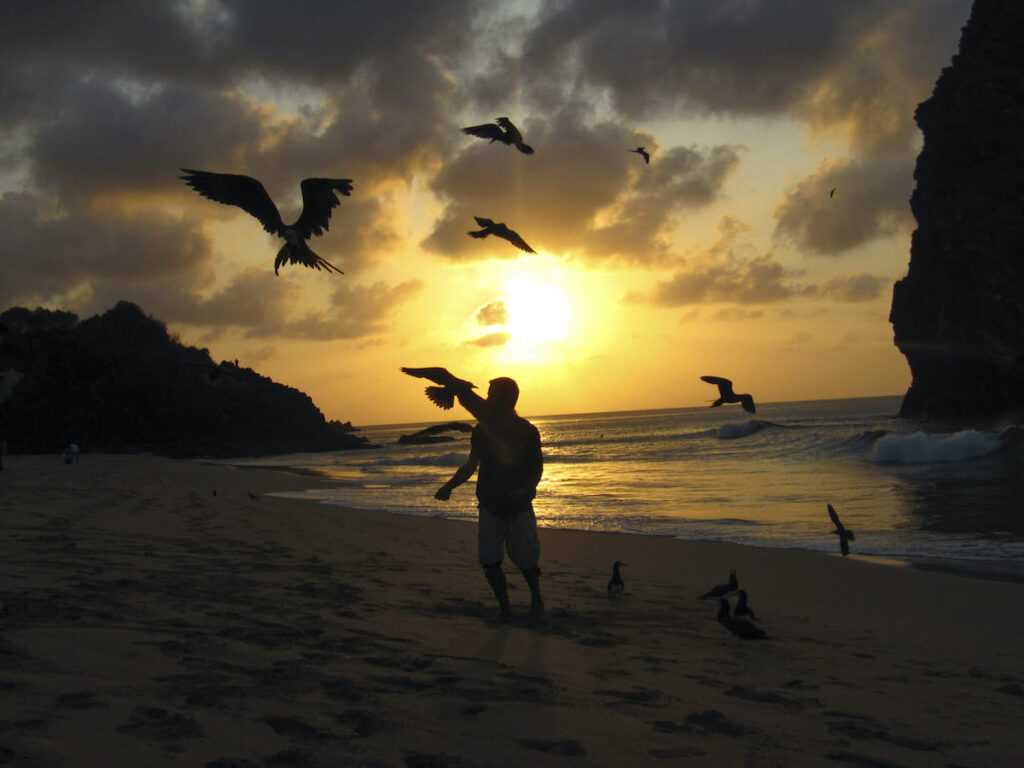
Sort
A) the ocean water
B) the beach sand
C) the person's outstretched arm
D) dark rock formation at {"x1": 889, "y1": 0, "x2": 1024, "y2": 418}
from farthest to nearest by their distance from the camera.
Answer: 1. dark rock formation at {"x1": 889, "y1": 0, "x2": 1024, "y2": 418}
2. the ocean water
3. the person's outstretched arm
4. the beach sand

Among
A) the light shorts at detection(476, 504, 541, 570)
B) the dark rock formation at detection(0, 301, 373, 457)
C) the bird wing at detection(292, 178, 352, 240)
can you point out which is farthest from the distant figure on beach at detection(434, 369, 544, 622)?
the dark rock formation at detection(0, 301, 373, 457)

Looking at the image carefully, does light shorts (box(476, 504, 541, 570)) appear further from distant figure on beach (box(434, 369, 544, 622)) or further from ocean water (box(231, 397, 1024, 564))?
ocean water (box(231, 397, 1024, 564))

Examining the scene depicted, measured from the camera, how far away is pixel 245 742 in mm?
2734

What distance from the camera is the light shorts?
5.69m

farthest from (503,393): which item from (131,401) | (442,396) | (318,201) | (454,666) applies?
(131,401)

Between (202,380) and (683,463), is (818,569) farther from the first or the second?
(202,380)

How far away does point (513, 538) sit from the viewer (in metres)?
5.72

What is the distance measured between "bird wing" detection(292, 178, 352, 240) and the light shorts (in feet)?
10.9

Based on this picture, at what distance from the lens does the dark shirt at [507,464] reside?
18.5 ft

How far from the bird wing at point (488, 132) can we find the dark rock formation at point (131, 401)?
134 ft

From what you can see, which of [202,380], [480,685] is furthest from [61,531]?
[202,380]

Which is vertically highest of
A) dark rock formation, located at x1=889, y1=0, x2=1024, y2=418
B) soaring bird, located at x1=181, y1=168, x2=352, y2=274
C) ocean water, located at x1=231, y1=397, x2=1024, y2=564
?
dark rock formation, located at x1=889, y1=0, x2=1024, y2=418

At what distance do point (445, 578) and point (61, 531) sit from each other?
430 centimetres

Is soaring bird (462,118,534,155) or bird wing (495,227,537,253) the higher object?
soaring bird (462,118,534,155)
